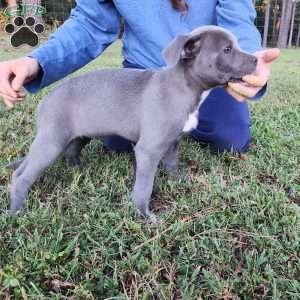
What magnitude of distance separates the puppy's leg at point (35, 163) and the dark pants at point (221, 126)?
90 cm

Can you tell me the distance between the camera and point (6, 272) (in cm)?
A: 196

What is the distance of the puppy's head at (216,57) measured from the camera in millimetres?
2531

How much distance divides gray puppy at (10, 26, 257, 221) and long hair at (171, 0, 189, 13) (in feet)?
2.33

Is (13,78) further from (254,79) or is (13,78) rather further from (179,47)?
(254,79)

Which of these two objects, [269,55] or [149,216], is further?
[269,55]

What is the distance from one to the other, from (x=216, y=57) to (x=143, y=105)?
1.58ft

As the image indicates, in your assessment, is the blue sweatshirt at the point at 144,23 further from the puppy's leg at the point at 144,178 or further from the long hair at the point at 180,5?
the puppy's leg at the point at 144,178

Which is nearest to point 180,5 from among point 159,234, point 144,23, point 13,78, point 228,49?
point 144,23

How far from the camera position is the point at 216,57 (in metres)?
2.56

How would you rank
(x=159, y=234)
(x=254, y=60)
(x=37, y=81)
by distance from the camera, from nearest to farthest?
(x=159, y=234), (x=254, y=60), (x=37, y=81)

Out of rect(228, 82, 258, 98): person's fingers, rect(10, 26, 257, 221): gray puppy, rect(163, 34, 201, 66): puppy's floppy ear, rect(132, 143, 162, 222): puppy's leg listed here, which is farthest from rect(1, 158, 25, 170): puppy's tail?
rect(228, 82, 258, 98): person's fingers

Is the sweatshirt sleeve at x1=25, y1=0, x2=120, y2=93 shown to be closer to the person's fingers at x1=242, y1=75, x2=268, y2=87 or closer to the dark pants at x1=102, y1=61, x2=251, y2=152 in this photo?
the dark pants at x1=102, y1=61, x2=251, y2=152

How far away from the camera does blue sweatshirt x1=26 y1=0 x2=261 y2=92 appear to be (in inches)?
123

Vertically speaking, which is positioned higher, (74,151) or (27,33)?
(74,151)
